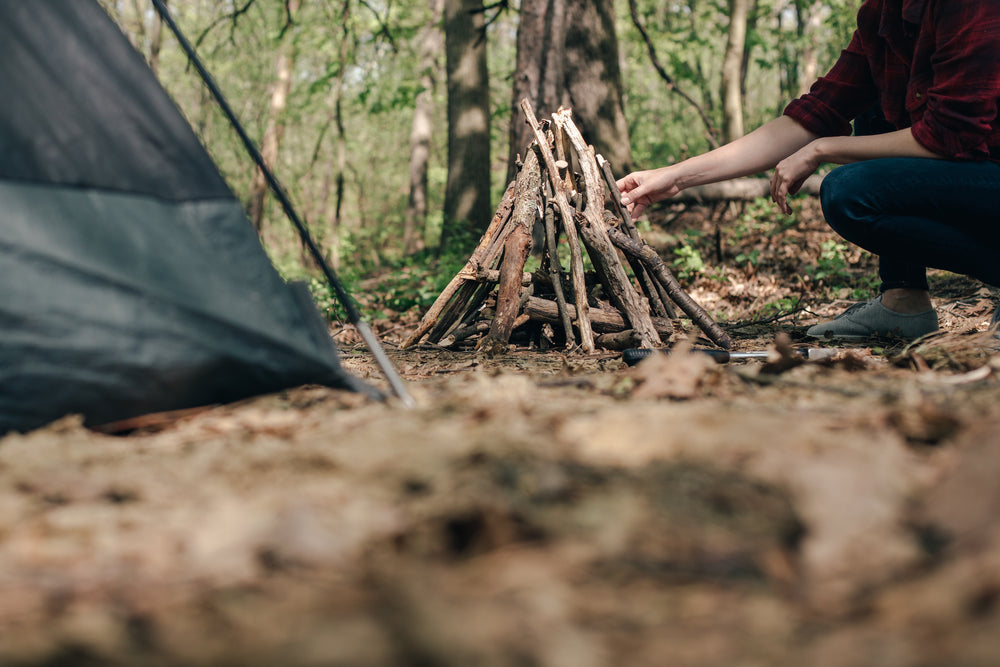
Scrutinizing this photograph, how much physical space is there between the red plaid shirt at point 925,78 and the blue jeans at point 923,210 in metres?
0.10

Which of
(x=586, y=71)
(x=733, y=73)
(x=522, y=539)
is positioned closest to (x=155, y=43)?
(x=586, y=71)

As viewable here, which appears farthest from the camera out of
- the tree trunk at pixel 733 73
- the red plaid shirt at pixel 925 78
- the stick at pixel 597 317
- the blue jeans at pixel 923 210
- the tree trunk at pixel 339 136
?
the tree trunk at pixel 733 73

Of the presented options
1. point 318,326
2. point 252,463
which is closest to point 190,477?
point 252,463

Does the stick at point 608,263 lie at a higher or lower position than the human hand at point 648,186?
lower

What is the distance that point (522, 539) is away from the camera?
0.91 metres

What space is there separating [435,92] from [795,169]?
33.6 feet

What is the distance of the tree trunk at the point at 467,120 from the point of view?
295 inches

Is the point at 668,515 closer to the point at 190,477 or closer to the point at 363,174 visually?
the point at 190,477

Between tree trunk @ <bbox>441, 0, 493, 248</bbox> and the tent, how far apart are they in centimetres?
559

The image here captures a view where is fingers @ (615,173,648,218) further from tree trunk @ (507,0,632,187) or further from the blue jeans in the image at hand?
tree trunk @ (507,0,632,187)

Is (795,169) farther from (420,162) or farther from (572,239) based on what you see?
(420,162)

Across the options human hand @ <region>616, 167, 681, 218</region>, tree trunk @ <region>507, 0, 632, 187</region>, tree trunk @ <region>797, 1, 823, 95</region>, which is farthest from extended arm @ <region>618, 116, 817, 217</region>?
tree trunk @ <region>797, 1, 823, 95</region>

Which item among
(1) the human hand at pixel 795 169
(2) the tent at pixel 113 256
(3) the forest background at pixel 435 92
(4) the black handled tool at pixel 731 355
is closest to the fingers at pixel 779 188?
(1) the human hand at pixel 795 169

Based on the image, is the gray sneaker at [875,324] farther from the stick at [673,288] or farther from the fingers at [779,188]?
the fingers at [779,188]
